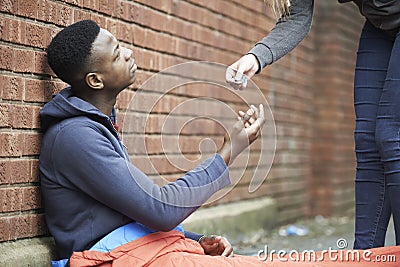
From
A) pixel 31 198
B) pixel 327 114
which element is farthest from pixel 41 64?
pixel 327 114

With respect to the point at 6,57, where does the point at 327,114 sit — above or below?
below

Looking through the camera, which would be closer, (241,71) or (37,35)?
(241,71)

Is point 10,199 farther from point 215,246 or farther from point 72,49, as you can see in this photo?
point 215,246

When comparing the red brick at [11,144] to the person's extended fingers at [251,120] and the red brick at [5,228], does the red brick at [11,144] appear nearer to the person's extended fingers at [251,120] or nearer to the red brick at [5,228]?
the red brick at [5,228]

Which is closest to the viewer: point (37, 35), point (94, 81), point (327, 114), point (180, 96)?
point (94, 81)

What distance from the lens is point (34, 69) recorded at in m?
3.16

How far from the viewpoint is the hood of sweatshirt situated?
286cm

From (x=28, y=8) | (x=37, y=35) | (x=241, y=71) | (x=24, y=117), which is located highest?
(x=28, y=8)

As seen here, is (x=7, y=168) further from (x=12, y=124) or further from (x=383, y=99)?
(x=383, y=99)

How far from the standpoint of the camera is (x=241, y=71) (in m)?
3.06

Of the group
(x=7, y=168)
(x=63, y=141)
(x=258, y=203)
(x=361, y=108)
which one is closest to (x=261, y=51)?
(x=361, y=108)

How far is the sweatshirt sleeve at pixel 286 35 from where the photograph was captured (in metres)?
3.23

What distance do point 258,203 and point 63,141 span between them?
11.7ft

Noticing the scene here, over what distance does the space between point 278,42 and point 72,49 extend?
914mm
